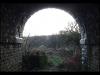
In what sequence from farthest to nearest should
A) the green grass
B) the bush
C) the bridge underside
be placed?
the green grass, the bush, the bridge underside

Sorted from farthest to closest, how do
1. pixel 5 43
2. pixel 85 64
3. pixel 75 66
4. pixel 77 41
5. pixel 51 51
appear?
pixel 51 51, pixel 77 41, pixel 75 66, pixel 85 64, pixel 5 43

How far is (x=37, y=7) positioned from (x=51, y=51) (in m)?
9.64

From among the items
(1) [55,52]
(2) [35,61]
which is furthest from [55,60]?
(2) [35,61]

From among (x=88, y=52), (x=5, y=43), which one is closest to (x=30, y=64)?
(x=88, y=52)

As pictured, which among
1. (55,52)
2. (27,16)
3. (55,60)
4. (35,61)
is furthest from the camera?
(55,52)

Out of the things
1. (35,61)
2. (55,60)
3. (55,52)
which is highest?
(55,52)

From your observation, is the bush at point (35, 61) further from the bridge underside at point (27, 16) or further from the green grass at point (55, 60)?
the bridge underside at point (27, 16)

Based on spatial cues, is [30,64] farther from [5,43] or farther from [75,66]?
[5,43]

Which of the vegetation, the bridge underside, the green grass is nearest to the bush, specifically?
the vegetation

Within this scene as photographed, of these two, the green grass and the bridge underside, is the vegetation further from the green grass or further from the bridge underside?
the bridge underside

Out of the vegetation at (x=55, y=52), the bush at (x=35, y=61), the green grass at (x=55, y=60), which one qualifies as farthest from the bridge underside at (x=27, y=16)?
the green grass at (x=55, y=60)

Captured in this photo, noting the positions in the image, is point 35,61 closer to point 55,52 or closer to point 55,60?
point 55,60

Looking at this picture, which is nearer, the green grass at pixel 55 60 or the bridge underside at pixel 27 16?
the bridge underside at pixel 27 16

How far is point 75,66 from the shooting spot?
10.4m
